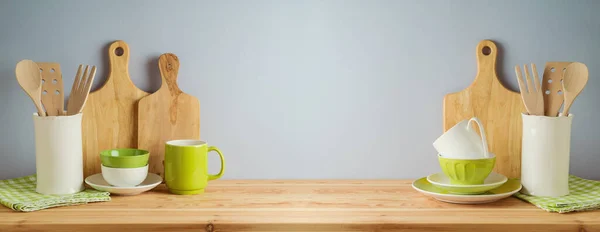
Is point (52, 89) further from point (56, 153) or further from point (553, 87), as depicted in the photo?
point (553, 87)

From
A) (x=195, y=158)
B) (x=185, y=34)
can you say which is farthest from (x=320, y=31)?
(x=195, y=158)

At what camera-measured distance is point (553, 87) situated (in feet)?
4.54

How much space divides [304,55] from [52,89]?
23.3 inches

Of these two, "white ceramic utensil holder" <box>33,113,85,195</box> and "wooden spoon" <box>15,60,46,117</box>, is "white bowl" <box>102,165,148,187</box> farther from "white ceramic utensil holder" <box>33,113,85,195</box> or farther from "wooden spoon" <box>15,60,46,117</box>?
"wooden spoon" <box>15,60,46,117</box>

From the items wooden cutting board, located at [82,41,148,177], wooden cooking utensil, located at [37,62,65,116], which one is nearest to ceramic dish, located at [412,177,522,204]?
wooden cutting board, located at [82,41,148,177]

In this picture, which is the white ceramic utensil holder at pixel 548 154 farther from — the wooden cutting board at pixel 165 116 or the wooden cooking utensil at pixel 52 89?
the wooden cooking utensil at pixel 52 89

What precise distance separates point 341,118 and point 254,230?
48 centimetres

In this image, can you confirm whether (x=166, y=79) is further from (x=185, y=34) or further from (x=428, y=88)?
(x=428, y=88)

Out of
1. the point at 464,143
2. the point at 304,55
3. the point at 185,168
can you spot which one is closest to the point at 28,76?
the point at 185,168

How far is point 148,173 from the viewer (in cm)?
150

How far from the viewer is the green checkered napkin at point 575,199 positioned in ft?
4.01

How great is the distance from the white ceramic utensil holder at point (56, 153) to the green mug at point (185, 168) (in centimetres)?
21

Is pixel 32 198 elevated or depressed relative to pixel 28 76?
depressed

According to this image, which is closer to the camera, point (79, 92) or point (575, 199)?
point (575, 199)
